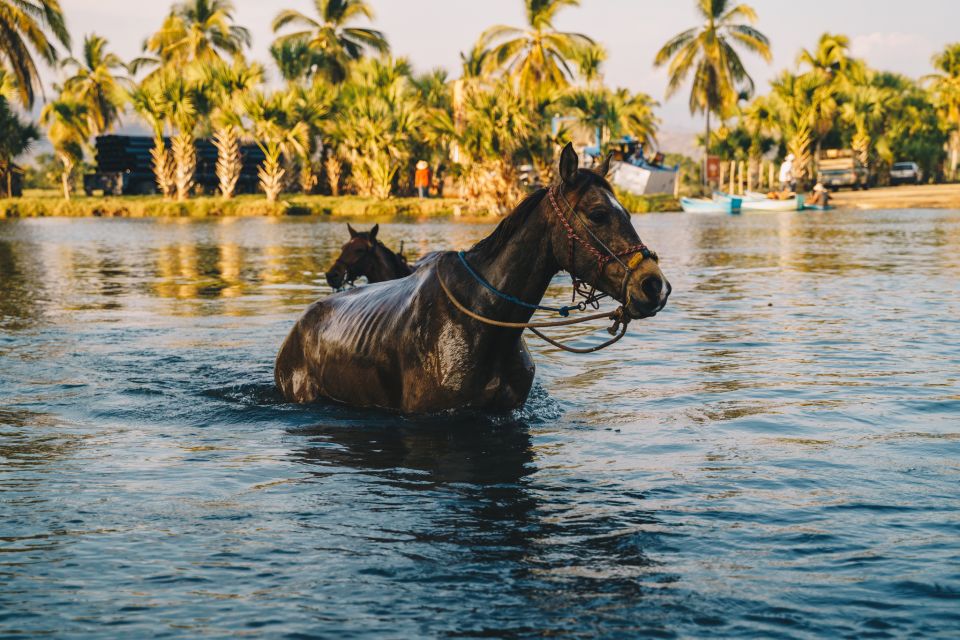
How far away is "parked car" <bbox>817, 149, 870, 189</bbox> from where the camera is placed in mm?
69938

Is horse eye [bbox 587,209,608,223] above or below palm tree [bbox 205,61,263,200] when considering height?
below

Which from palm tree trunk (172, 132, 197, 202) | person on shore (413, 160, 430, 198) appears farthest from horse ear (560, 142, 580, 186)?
palm tree trunk (172, 132, 197, 202)

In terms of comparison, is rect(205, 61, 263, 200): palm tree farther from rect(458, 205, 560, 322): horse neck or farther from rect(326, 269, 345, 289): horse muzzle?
rect(458, 205, 560, 322): horse neck

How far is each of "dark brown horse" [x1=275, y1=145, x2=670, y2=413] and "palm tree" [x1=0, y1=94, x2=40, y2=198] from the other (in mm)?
61527

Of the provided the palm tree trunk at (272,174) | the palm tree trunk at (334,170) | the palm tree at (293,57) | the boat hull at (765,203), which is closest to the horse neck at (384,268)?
the boat hull at (765,203)

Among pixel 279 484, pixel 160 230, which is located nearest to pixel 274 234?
pixel 160 230

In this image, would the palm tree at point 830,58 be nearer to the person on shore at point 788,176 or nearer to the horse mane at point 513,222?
the person on shore at point 788,176

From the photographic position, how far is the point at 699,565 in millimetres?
5160

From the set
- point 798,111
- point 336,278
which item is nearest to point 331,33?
point 798,111

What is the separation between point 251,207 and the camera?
59.3 metres

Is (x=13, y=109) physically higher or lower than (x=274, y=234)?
higher

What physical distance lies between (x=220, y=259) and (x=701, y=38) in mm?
52265

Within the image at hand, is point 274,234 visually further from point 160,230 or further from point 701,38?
point 701,38

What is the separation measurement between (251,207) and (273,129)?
14.5ft
